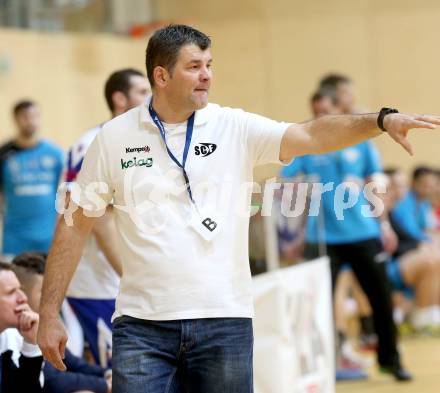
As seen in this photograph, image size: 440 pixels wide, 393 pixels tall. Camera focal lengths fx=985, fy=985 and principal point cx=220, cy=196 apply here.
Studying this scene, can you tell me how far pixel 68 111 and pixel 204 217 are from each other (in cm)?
1006

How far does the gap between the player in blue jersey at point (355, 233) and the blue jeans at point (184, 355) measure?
403 centimetres

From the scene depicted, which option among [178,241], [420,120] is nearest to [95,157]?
[178,241]

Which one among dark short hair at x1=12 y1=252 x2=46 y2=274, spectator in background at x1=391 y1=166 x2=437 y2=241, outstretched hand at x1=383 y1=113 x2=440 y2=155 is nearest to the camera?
outstretched hand at x1=383 y1=113 x2=440 y2=155

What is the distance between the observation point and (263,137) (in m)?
3.81

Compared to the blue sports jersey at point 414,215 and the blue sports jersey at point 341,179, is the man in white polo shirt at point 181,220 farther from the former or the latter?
the blue sports jersey at point 414,215

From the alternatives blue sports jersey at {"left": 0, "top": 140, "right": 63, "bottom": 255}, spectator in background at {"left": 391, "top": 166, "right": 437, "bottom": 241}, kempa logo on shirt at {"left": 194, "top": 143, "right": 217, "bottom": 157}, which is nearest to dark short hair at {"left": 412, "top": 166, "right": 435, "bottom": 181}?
spectator in background at {"left": 391, "top": 166, "right": 437, "bottom": 241}

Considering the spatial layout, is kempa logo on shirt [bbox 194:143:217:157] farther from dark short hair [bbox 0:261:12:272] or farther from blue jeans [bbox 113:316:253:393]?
dark short hair [bbox 0:261:12:272]

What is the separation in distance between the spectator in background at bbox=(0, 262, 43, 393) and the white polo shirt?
0.91 m

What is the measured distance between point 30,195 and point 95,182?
5.76m

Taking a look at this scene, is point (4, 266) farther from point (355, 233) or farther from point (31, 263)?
point (355, 233)

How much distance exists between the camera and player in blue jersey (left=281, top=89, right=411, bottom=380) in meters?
8.03

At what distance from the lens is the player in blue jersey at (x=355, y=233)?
8031 mm

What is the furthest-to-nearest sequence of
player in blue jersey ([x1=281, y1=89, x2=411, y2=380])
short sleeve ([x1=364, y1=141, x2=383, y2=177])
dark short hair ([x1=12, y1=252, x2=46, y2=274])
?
short sleeve ([x1=364, y1=141, x2=383, y2=177]), player in blue jersey ([x1=281, y1=89, x2=411, y2=380]), dark short hair ([x1=12, y1=252, x2=46, y2=274])

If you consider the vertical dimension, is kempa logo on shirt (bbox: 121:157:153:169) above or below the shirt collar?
below
